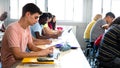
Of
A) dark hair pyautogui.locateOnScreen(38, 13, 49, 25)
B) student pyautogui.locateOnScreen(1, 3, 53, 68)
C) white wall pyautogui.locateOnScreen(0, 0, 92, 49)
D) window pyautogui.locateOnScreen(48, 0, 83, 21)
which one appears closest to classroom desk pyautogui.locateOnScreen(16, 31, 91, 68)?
student pyautogui.locateOnScreen(1, 3, 53, 68)

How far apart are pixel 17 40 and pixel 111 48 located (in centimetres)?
100

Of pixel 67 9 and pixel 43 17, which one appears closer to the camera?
pixel 43 17

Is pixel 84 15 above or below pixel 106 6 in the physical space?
below

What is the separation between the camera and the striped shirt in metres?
2.44

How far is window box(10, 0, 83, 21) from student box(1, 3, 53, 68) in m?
4.43

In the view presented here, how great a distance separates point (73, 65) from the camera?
216 cm

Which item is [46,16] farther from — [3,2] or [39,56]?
[3,2]

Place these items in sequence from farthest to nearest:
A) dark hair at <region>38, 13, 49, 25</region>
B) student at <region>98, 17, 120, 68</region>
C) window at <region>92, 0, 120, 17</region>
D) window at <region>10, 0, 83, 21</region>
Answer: window at <region>10, 0, 83, 21</region> < window at <region>92, 0, 120, 17</region> < dark hair at <region>38, 13, 49, 25</region> < student at <region>98, 17, 120, 68</region>

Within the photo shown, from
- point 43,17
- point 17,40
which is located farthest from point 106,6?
point 17,40

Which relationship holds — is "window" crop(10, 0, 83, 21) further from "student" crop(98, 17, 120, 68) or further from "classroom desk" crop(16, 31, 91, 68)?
"student" crop(98, 17, 120, 68)

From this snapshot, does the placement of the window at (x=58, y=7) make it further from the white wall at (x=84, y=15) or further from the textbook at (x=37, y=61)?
the textbook at (x=37, y=61)

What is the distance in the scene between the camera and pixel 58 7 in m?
6.89

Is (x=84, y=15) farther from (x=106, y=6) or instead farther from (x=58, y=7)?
(x=58, y=7)

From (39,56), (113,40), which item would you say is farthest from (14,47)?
(113,40)
